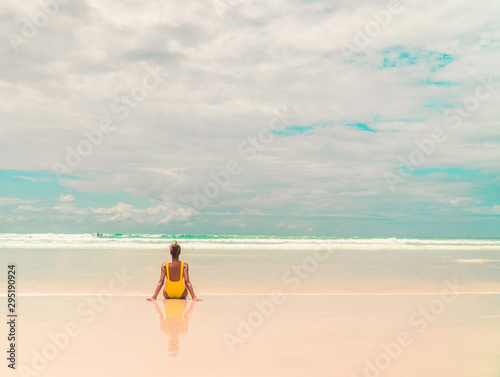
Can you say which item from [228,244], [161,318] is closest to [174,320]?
[161,318]

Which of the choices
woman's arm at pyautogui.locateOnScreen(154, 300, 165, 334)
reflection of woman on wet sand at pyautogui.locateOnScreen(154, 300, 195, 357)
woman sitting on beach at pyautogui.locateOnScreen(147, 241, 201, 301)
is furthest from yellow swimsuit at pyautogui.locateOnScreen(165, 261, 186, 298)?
woman's arm at pyautogui.locateOnScreen(154, 300, 165, 334)

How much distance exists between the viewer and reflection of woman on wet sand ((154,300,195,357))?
564 centimetres

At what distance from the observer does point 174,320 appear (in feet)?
22.8

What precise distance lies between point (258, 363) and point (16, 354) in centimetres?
309

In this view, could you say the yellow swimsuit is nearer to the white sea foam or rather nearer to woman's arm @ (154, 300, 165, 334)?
woman's arm @ (154, 300, 165, 334)

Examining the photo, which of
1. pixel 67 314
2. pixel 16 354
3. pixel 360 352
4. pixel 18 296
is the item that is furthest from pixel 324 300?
pixel 18 296

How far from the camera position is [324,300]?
29.5ft

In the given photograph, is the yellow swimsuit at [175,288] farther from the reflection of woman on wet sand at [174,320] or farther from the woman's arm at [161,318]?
the woman's arm at [161,318]

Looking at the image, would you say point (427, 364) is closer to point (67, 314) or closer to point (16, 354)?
point (16, 354)

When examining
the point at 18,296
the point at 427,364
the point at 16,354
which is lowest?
the point at 427,364

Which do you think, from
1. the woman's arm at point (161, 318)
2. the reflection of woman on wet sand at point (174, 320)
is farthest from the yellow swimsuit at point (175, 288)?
the woman's arm at point (161, 318)

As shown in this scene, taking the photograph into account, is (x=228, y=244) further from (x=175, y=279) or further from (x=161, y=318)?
(x=161, y=318)

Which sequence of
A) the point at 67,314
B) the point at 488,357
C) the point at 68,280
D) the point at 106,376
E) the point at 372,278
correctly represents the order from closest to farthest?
the point at 106,376
the point at 488,357
the point at 67,314
the point at 68,280
the point at 372,278

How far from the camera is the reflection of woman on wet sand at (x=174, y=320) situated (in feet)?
18.5
